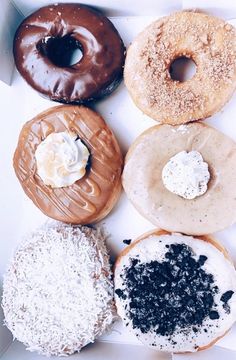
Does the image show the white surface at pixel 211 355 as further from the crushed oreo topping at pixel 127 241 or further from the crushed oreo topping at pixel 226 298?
the crushed oreo topping at pixel 127 241

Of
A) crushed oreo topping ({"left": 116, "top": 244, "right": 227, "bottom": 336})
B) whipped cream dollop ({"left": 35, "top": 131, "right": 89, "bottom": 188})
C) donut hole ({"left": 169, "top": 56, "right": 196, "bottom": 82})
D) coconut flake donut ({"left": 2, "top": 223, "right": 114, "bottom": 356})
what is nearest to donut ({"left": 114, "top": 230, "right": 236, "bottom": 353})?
crushed oreo topping ({"left": 116, "top": 244, "right": 227, "bottom": 336})

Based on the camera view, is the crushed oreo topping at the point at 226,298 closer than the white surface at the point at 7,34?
Yes

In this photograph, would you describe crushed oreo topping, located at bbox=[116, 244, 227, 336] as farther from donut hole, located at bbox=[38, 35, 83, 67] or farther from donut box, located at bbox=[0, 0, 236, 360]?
donut hole, located at bbox=[38, 35, 83, 67]

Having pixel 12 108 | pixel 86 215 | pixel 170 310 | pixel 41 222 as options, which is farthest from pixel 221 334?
pixel 12 108

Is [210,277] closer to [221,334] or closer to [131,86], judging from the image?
[221,334]

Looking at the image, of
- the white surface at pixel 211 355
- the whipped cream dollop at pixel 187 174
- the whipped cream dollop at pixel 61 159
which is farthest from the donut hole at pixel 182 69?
the white surface at pixel 211 355

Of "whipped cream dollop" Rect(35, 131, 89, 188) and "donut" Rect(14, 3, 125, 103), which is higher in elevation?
"donut" Rect(14, 3, 125, 103)

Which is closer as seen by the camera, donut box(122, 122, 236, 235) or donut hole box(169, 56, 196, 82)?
donut box(122, 122, 236, 235)

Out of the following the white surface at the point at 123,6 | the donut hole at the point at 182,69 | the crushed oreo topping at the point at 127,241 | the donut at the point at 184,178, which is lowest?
the crushed oreo topping at the point at 127,241
